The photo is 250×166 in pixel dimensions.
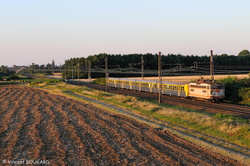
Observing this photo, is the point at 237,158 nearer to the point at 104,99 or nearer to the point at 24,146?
the point at 24,146

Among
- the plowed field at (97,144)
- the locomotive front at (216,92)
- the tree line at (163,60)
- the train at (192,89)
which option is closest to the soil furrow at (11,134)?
the plowed field at (97,144)

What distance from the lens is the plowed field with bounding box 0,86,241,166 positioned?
15734 millimetres

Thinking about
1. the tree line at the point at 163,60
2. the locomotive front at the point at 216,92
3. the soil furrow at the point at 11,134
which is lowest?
the soil furrow at the point at 11,134

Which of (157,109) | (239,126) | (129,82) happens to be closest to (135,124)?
(157,109)

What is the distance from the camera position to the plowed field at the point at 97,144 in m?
15.7

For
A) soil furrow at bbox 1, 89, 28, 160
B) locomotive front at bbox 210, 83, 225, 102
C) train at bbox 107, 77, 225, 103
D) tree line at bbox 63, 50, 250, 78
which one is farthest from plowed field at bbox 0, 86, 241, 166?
tree line at bbox 63, 50, 250, 78

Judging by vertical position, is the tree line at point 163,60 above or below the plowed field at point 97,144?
above

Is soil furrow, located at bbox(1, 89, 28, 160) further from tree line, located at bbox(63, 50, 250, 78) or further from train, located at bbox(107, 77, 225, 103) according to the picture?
tree line, located at bbox(63, 50, 250, 78)

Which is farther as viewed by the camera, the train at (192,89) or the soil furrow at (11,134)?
the train at (192,89)

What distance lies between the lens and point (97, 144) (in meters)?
19.3

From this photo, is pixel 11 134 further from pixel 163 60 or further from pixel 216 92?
pixel 163 60

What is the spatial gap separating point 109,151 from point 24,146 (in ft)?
19.7

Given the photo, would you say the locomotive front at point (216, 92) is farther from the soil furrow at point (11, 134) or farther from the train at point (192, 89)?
the soil furrow at point (11, 134)

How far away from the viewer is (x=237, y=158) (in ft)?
53.5
